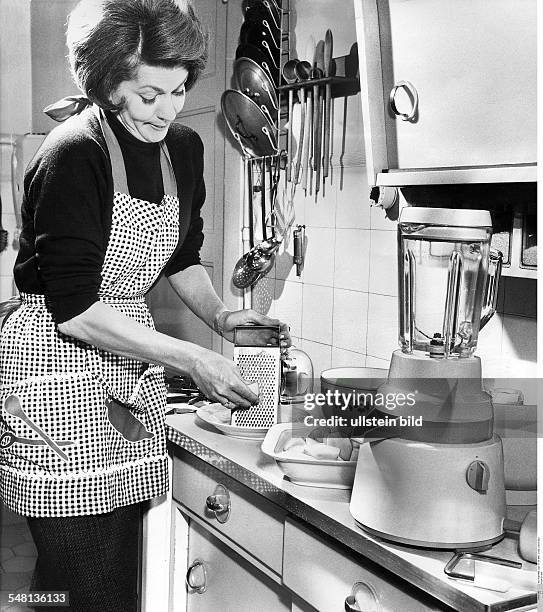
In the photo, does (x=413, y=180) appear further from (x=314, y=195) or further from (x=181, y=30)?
(x=181, y=30)

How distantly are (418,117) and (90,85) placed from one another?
1.79 ft

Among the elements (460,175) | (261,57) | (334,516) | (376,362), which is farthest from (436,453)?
(261,57)

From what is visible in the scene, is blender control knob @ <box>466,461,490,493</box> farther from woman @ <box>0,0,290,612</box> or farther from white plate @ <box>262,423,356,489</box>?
woman @ <box>0,0,290,612</box>

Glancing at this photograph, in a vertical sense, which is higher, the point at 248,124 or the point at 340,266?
the point at 248,124

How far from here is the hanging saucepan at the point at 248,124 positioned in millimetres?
1442

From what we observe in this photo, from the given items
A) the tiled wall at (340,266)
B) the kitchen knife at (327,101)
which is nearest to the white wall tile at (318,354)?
the tiled wall at (340,266)

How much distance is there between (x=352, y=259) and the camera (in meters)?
1.50

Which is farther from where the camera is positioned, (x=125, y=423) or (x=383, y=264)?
(x=383, y=264)

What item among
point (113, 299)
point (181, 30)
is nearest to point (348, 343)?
point (113, 299)

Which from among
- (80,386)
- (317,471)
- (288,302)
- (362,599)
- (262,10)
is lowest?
(362,599)

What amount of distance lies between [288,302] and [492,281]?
Result: 446 millimetres

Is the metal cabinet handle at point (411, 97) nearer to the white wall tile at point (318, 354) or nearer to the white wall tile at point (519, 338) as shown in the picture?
the white wall tile at point (519, 338)

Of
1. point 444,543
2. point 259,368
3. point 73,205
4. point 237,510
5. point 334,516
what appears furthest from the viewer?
point 259,368

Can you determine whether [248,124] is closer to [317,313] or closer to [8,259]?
[317,313]
